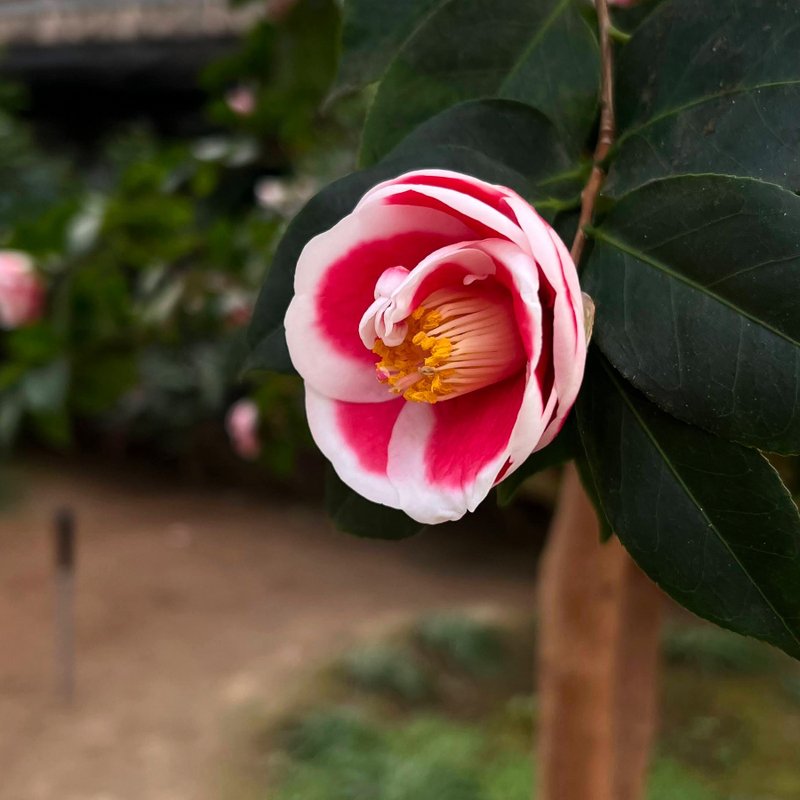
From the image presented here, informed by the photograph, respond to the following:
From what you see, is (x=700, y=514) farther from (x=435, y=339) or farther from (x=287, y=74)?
(x=287, y=74)

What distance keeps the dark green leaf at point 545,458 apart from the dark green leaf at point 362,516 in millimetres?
40

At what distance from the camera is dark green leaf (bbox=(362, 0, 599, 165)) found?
1.17 ft

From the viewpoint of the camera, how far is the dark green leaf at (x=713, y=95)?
0.29m

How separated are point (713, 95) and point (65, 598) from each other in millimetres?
1968

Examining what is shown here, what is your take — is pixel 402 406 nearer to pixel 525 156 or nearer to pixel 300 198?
pixel 525 156

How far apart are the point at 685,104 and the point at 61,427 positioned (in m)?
→ 0.84

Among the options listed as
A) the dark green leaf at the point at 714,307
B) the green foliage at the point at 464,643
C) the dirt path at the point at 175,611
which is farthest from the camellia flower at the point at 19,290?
the green foliage at the point at 464,643

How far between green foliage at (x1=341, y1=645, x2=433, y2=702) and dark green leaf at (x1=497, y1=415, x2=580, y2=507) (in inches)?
79.9

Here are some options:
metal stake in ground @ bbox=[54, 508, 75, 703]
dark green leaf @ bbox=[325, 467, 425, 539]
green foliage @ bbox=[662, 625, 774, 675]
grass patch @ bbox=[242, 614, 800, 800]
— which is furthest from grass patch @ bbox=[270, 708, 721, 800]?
dark green leaf @ bbox=[325, 467, 425, 539]

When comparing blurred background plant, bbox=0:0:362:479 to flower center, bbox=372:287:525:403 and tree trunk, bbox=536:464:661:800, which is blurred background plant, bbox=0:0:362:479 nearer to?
tree trunk, bbox=536:464:661:800

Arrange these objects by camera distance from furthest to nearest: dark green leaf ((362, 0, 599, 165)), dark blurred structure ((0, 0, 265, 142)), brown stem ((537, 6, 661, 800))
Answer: dark blurred structure ((0, 0, 265, 142)) < brown stem ((537, 6, 661, 800)) < dark green leaf ((362, 0, 599, 165))

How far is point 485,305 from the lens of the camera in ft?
0.94

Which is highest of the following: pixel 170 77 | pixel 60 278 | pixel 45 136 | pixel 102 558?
pixel 60 278

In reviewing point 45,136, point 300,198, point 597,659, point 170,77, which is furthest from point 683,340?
point 45,136
